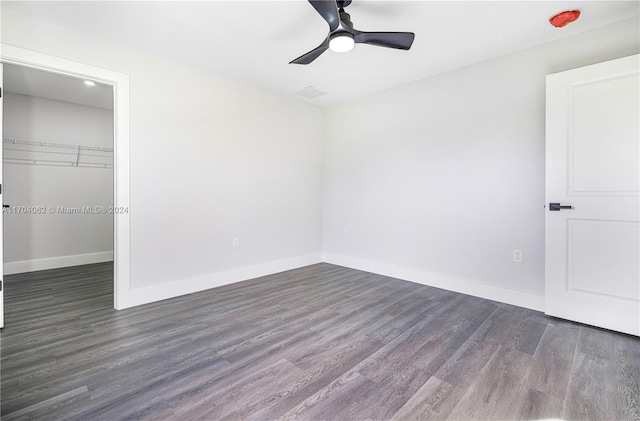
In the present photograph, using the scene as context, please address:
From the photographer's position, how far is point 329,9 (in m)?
1.88

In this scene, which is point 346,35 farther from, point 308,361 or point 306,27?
point 308,361

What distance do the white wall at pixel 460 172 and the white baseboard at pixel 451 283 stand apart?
0.01m

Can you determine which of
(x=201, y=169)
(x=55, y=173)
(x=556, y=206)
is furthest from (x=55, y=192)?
(x=556, y=206)

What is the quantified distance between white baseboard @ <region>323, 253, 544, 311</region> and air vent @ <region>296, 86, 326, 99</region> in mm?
2379

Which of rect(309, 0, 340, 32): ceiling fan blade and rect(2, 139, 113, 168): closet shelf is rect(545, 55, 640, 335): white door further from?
rect(2, 139, 113, 168): closet shelf

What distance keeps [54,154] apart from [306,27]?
4.33m

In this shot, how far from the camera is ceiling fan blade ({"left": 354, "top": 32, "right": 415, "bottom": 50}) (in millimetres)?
2139

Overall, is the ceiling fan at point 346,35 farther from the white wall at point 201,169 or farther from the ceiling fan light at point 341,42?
the white wall at point 201,169

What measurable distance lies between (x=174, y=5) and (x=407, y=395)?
305 centimetres

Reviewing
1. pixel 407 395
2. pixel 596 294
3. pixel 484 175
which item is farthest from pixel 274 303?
pixel 596 294

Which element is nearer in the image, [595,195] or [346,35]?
[346,35]

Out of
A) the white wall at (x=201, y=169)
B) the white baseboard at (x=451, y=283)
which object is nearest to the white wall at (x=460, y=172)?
the white baseboard at (x=451, y=283)

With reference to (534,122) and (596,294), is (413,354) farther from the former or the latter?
(534,122)

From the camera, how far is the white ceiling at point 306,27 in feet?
7.29
